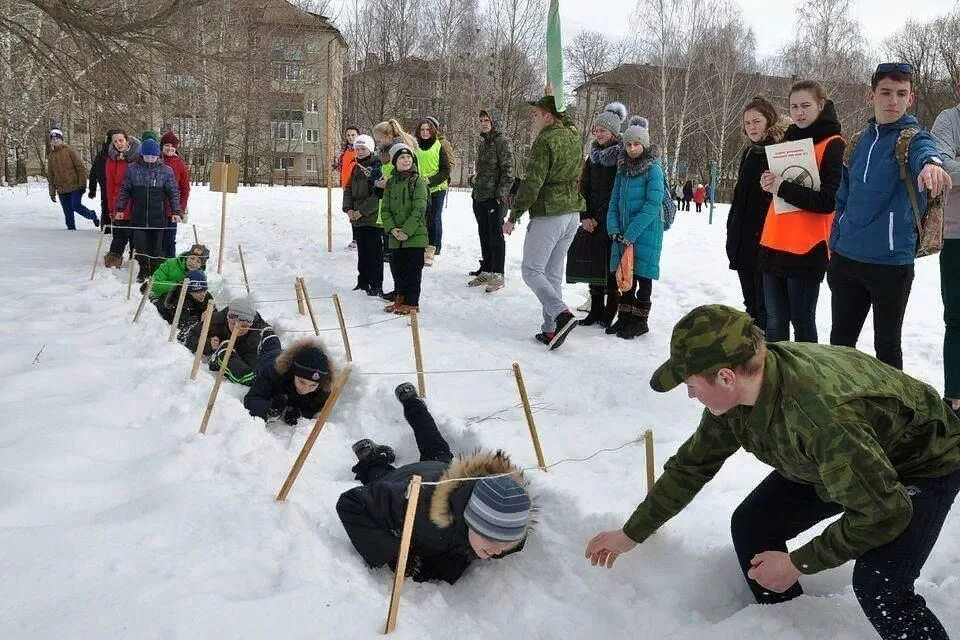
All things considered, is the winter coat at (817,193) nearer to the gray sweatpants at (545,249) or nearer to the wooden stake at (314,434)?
the gray sweatpants at (545,249)

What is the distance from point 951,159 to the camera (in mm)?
3178

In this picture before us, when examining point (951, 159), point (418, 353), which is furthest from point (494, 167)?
point (951, 159)

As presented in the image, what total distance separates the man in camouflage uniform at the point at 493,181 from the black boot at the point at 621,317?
179 cm

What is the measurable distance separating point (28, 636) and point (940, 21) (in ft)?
138

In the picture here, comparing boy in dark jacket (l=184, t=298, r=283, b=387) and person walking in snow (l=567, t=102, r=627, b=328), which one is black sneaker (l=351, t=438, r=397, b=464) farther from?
person walking in snow (l=567, t=102, r=627, b=328)

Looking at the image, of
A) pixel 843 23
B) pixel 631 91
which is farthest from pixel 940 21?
pixel 631 91

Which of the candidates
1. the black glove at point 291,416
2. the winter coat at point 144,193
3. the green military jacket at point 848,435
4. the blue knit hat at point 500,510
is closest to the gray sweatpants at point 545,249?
the black glove at point 291,416

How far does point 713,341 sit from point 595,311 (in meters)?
4.19

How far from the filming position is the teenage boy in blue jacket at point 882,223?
3088 mm

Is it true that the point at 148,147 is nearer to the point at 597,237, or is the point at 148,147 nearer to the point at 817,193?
the point at 597,237

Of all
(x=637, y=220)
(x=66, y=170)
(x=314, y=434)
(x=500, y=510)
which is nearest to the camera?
(x=500, y=510)

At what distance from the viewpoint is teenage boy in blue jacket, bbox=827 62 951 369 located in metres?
3.09

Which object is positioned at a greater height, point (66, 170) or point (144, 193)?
point (66, 170)

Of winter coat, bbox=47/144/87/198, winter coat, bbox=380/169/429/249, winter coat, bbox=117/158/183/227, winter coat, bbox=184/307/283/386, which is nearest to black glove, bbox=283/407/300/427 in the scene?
winter coat, bbox=184/307/283/386
